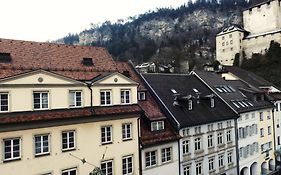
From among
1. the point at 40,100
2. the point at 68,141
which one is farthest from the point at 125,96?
the point at 40,100

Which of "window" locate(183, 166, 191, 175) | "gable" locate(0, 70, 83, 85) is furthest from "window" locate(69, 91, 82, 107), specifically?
"window" locate(183, 166, 191, 175)

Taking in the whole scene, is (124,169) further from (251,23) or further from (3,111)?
(251,23)

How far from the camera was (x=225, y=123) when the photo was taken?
119 feet

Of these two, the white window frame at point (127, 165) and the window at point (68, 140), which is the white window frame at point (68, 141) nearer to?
the window at point (68, 140)

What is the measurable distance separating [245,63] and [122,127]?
75.1 metres

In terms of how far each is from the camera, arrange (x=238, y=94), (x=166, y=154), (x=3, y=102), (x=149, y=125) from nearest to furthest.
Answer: (x=3, y=102) < (x=149, y=125) < (x=166, y=154) < (x=238, y=94)

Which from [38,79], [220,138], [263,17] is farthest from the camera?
[263,17]

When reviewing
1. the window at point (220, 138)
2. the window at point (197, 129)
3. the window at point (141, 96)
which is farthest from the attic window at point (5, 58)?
the window at point (220, 138)

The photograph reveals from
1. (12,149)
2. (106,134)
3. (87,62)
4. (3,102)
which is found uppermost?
(87,62)

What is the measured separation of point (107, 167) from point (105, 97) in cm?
550

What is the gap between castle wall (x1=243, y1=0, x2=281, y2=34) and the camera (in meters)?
95.2

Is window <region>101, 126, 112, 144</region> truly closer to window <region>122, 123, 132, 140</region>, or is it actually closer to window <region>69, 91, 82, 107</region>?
window <region>122, 123, 132, 140</region>

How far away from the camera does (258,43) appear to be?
97.5m

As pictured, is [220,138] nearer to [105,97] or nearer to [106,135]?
[106,135]
